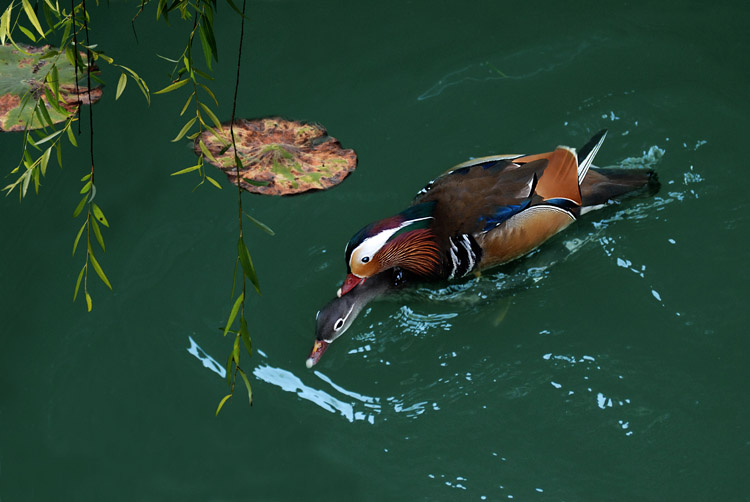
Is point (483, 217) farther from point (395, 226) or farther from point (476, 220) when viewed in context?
point (395, 226)

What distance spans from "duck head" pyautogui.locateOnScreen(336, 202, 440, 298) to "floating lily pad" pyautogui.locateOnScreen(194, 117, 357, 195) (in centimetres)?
38

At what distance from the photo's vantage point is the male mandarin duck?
9.92 ft

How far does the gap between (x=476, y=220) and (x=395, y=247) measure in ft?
1.18

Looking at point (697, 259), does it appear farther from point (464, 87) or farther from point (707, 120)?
point (464, 87)

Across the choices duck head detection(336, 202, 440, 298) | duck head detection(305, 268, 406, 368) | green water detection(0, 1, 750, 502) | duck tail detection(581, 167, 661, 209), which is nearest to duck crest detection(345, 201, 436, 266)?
duck head detection(336, 202, 440, 298)

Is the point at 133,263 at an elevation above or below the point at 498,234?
below

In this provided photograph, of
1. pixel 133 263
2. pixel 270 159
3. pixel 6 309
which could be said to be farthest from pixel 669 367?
pixel 6 309

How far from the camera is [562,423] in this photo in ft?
9.24

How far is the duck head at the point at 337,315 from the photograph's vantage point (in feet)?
9.70

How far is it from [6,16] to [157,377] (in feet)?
5.19

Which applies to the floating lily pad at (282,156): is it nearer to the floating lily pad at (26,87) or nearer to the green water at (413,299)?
the green water at (413,299)

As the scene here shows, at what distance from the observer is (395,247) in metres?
3.16

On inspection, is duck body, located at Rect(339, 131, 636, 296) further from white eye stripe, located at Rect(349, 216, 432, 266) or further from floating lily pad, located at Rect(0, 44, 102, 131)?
floating lily pad, located at Rect(0, 44, 102, 131)

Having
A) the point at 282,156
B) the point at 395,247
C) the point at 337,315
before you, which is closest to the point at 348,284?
the point at 337,315
